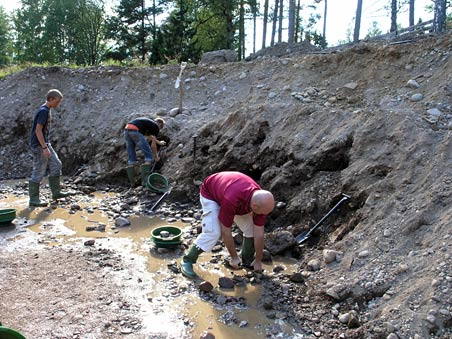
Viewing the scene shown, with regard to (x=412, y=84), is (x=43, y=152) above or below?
below

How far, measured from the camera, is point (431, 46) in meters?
8.11

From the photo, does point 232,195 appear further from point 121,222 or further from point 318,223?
point 121,222

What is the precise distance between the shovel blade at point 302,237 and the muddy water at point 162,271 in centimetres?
41

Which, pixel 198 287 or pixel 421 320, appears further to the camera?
pixel 198 287

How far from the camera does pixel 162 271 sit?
209 inches

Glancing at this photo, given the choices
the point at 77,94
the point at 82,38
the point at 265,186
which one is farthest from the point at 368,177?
the point at 82,38

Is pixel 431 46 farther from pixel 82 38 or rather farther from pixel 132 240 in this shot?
pixel 82 38

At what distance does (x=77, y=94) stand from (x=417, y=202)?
10.5 m

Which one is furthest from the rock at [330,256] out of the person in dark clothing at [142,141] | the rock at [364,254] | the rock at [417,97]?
the person in dark clothing at [142,141]

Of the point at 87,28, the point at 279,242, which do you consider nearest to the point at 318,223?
the point at 279,242

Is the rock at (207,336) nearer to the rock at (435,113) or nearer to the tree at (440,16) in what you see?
the rock at (435,113)

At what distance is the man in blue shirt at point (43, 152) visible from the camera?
739cm

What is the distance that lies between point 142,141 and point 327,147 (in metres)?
3.83

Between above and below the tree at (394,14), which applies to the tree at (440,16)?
below
